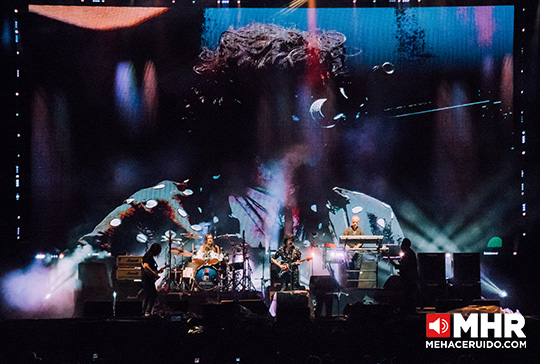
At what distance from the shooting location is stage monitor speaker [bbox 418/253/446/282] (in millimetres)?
11625

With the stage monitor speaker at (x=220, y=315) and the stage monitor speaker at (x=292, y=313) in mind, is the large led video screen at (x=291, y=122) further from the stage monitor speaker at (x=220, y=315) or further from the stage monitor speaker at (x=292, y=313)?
the stage monitor speaker at (x=220, y=315)

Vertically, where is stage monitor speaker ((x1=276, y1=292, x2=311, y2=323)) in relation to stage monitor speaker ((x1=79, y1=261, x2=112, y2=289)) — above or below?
above

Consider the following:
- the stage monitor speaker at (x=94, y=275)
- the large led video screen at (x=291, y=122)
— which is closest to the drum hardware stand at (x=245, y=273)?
the large led video screen at (x=291, y=122)

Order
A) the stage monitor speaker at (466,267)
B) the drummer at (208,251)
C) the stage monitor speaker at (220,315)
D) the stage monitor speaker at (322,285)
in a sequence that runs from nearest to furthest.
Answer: the stage monitor speaker at (220,315) < the stage monitor speaker at (322,285) < the stage monitor speaker at (466,267) < the drummer at (208,251)

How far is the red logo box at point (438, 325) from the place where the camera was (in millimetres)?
7688

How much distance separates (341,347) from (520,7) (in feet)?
34.9

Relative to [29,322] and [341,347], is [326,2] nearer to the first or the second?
[341,347]

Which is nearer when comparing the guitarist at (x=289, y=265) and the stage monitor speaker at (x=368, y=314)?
the stage monitor speaker at (x=368, y=314)

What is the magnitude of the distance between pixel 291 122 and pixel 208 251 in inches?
157

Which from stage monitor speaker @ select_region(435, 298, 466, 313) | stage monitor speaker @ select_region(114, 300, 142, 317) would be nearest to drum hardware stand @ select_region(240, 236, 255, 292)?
stage monitor speaker @ select_region(114, 300, 142, 317)

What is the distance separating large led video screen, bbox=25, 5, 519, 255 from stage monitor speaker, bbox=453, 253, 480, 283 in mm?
1894

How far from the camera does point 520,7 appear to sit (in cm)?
1369

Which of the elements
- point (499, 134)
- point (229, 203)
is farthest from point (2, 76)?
point (499, 134)

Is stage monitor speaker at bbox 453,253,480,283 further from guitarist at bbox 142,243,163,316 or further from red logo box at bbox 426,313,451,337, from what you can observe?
guitarist at bbox 142,243,163,316
